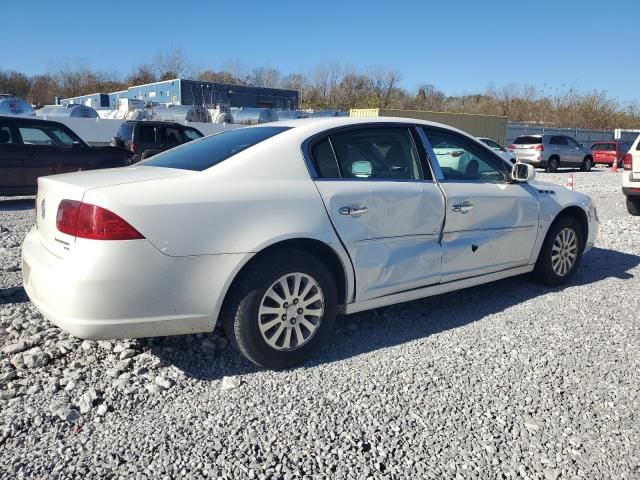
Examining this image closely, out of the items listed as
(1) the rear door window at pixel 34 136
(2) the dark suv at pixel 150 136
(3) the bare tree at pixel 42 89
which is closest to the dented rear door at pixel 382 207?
(1) the rear door window at pixel 34 136

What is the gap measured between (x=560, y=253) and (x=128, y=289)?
4059 millimetres

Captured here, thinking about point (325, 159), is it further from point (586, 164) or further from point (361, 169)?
point (586, 164)

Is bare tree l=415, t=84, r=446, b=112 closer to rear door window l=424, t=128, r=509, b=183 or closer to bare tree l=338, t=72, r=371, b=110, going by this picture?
bare tree l=338, t=72, r=371, b=110

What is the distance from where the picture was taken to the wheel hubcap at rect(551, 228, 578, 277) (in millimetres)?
5047

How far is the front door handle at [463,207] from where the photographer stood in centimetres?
404

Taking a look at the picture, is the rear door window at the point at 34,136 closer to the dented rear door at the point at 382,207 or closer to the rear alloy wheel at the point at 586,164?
the dented rear door at the point at 382,207

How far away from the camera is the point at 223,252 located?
294 cm

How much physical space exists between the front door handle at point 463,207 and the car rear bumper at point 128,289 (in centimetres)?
186

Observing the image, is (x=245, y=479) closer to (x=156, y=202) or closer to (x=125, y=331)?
(x=125, y=331)

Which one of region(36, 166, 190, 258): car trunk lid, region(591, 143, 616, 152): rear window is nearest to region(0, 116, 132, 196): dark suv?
region(36, 166, 190, 258): car trunk lid

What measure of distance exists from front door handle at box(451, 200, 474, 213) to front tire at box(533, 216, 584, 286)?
1.28 m

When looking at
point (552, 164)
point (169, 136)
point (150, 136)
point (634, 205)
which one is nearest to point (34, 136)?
point (150, 136)

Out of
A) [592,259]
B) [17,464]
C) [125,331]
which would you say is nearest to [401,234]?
[125,331]

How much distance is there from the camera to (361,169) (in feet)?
12.0
